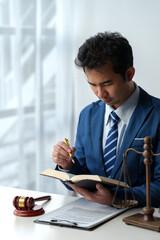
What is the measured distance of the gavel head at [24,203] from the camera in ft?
5.90

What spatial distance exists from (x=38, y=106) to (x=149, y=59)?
44.9 inches

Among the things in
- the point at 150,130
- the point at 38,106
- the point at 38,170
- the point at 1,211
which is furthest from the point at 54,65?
the point at 1,211

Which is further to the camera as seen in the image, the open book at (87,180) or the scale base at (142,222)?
the open book at (87,180)

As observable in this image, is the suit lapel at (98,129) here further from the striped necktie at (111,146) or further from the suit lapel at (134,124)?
the suit lapel at (134,124)

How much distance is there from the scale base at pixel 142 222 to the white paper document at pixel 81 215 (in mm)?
104

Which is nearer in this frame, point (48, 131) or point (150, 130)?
point (150, 130)

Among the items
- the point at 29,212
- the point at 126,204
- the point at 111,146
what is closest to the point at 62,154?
the point at 111,146

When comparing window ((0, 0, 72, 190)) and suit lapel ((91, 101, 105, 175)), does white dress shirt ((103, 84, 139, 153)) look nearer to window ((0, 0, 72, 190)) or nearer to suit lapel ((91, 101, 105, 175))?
suit lapel ((91, 101, 105, 175))

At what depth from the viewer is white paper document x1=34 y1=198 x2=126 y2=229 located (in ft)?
5.39

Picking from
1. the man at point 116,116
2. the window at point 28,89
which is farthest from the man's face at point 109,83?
the window at point 28,89

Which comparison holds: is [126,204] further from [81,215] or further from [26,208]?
[26,208]

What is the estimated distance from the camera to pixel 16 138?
345cm

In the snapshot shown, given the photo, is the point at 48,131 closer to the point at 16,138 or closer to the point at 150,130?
the point at 16,138

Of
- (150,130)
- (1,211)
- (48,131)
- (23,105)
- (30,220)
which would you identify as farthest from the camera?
(48,131)
